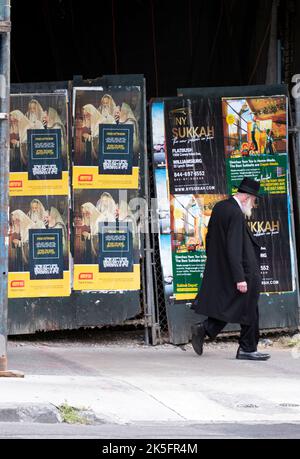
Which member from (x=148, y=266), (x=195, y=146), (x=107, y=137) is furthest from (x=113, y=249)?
(x=195, y=146)

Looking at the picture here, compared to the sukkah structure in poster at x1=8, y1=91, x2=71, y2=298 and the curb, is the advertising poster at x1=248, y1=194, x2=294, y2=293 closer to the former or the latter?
the sukkah structure in poster at x1=8, y1=91, x2=71, y2=298

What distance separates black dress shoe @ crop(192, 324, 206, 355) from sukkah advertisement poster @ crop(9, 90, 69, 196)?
2048 mm

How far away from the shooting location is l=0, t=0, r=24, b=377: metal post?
956 cm

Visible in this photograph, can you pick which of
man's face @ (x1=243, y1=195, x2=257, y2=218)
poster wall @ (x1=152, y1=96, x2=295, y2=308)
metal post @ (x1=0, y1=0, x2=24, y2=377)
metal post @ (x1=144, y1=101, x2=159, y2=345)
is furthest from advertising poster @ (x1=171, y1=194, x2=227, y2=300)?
metal post @ (x1=0, y1=0, x2=24, y2=377)

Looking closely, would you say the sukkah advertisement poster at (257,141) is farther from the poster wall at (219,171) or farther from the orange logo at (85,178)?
the orange logo at (85,178)

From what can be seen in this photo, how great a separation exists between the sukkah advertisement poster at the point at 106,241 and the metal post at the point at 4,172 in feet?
7.19

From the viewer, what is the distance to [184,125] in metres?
11.9

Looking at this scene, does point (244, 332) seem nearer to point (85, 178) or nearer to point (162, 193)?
point (162, 193)

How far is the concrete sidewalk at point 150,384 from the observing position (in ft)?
28.2

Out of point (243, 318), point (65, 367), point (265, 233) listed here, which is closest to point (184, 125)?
point (265, 233)

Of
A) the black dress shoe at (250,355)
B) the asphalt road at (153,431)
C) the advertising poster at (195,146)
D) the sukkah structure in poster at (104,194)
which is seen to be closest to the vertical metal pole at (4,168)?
the asphalt road at (153,431)

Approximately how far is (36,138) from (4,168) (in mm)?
2149

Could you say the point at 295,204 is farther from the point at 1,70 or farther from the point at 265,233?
the point at 1,70
